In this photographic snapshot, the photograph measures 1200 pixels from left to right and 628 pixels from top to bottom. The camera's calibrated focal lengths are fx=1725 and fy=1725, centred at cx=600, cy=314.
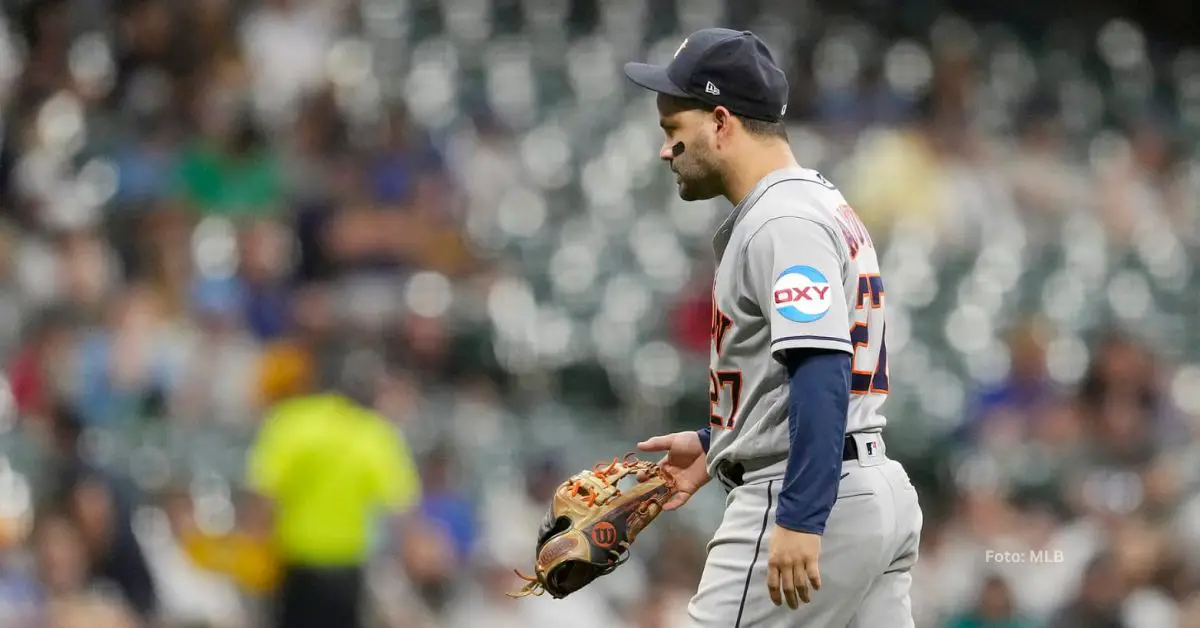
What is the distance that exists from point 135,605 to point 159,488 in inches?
29.9

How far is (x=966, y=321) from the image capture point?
9641mm

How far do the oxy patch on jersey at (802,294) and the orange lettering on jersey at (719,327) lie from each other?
22 cm

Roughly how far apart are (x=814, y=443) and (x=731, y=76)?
0.81 metres

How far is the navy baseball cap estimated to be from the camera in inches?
138

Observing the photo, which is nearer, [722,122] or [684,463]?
[722,122]

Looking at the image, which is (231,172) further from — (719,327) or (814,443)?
(814,443)

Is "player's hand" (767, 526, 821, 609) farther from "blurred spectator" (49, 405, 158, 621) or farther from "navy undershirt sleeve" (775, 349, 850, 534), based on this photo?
"blurred spectator" (49, 405, 158, 621)

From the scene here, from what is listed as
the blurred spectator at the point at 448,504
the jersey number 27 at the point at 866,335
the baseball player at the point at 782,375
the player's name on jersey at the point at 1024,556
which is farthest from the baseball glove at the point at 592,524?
the player's name on jersey at the point at 1024,556

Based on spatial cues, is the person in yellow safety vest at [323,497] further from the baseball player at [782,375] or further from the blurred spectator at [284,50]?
the baseball player at [782,375]

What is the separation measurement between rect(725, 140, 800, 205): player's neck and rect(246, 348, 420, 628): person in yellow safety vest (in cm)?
373

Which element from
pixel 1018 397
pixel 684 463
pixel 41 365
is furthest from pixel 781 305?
pixel 1018 397

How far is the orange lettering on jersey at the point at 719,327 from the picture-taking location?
348cm

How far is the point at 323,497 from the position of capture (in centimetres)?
696

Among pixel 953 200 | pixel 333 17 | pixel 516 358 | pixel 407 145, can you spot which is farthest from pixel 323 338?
pixel 953 200
